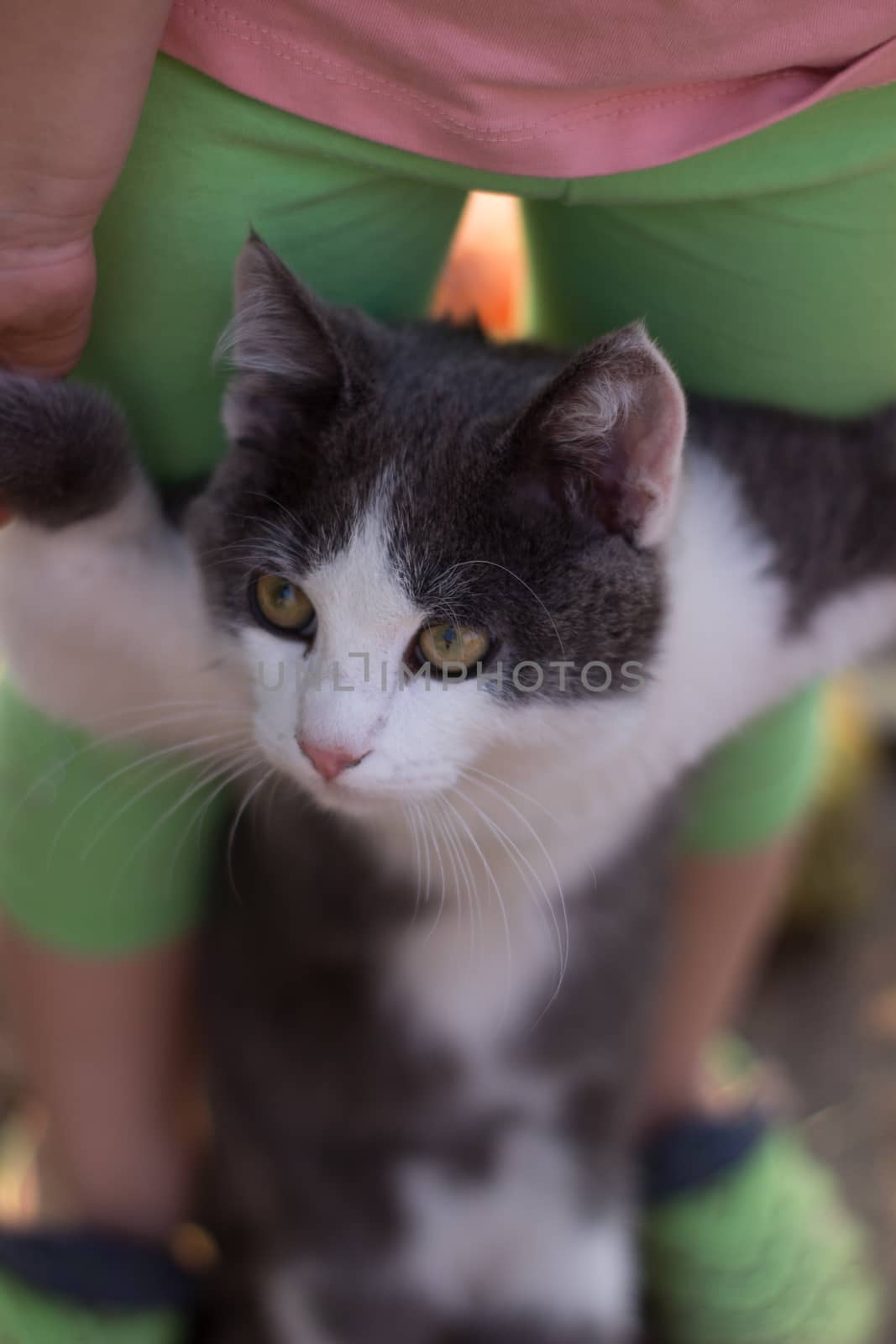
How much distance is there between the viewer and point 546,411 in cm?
91

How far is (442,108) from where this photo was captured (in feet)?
2.98

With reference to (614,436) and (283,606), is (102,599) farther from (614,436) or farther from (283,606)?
(614,436)

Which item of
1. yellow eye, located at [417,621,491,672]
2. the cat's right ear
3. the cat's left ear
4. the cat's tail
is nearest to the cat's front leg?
the cat's tail

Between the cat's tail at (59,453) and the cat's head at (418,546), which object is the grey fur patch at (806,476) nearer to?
the cat's head at (418,546)

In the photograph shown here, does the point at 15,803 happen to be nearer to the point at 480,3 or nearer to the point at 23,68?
the point at 23,68

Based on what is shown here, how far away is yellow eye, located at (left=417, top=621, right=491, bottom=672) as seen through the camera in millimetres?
968

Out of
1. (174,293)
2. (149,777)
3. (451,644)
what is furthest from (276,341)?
(149,777)

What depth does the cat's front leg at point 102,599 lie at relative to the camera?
1.03m

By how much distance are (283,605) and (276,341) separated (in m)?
0.20

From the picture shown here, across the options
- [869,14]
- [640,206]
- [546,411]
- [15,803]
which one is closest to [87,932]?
[15,803]

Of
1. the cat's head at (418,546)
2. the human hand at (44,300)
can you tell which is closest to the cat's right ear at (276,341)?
the cat's head at (418,546)

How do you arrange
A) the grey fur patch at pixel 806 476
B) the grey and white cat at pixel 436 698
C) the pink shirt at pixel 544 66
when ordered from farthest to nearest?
the grey fur patch at pixel 806 476
the grey and white cat at pixel 436 698
the pink shirt at pixel 544 66

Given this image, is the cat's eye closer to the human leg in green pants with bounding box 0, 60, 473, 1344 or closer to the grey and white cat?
the grey and white cat

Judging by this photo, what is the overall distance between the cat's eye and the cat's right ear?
0.13 metres
